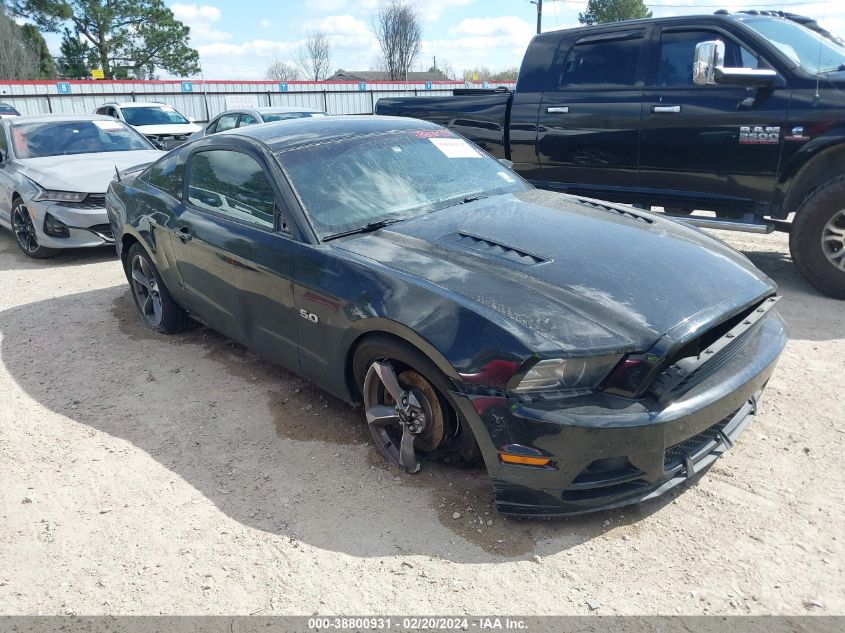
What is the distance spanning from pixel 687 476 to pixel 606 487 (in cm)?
37

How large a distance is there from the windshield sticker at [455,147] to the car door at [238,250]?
1.16m

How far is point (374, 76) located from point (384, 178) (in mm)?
75616

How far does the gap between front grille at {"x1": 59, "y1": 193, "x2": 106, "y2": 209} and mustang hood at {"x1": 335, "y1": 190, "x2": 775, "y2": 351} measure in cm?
512

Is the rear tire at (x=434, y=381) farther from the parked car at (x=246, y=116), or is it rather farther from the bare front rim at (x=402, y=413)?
the parked car at (x=246, y=116)

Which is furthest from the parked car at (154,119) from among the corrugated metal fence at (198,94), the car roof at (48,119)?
the corrugated metal fence at (198,94)

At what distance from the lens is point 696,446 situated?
277 centimetres

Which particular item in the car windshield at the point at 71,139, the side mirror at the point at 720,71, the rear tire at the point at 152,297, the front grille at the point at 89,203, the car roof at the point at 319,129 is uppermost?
the side mirror at the point at 720,71

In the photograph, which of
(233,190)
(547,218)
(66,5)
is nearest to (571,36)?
(547,218)

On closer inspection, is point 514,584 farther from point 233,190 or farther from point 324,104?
point 324,104

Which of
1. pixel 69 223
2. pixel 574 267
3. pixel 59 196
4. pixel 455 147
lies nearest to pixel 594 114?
pixel 455 147

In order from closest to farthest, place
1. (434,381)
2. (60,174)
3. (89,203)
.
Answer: (434,381) < (89,203) < (60,174)

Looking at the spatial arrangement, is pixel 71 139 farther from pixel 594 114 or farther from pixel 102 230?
pixel 594 114

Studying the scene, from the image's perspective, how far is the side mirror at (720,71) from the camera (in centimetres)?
506

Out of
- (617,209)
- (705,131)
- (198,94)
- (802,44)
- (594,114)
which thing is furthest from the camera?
(198,94)
